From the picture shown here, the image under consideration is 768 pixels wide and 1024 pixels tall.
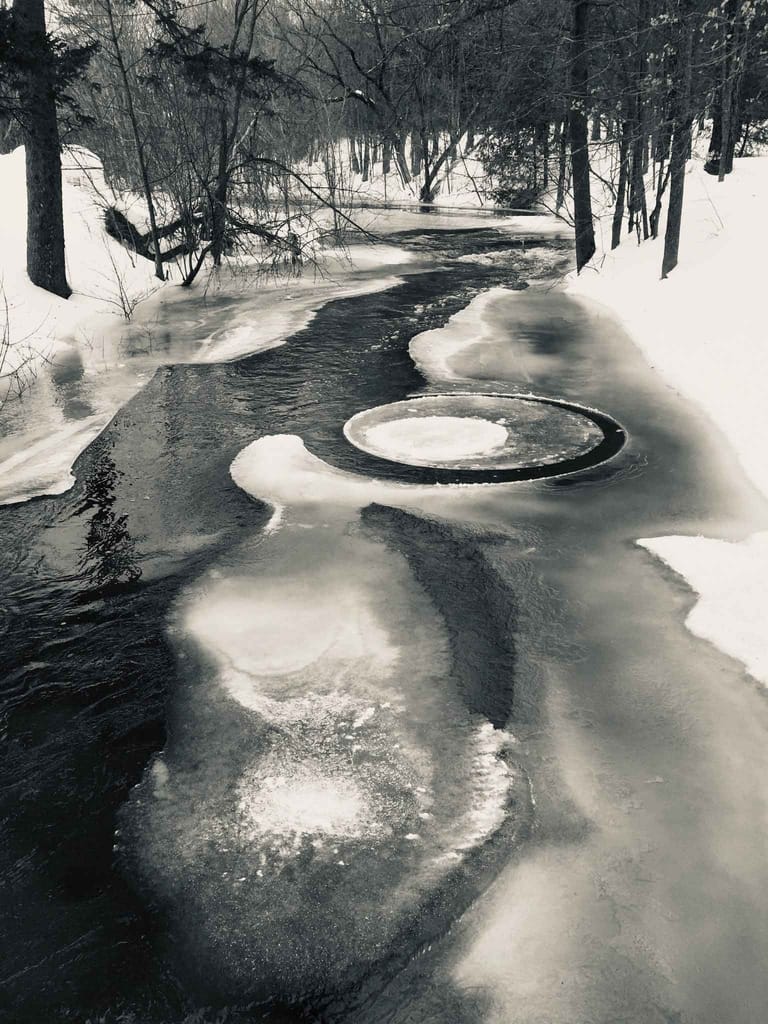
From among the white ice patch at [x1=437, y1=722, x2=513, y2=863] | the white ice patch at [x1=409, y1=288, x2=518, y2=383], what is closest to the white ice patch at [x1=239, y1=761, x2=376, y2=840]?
the white ice patch at [x1=437, y1=722, x2=513, y2=863]

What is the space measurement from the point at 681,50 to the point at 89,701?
13.8 m

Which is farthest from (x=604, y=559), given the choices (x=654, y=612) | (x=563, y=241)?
(x=563, y=241)

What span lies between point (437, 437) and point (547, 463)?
3.91 ft

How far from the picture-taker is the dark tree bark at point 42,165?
12469 mm

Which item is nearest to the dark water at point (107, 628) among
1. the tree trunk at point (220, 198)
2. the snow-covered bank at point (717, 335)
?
the snow-covered bank at point (717, 335)

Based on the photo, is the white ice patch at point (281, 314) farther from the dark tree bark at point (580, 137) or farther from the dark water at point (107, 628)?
the dark tree bark at point (580, 137)

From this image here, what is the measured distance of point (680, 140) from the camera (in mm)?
13430

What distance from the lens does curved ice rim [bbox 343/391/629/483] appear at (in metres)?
7.27

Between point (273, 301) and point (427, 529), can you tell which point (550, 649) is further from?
point (273, 301)

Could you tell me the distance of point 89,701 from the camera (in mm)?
4371

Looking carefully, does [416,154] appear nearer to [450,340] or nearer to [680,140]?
[680,140]

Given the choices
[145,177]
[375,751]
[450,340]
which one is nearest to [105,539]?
[375,751]

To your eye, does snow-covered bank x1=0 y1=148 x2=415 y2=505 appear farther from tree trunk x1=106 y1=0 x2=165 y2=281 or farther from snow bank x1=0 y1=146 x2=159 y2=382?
tree trunk x1=106 y1=0 x2=165 y2=281

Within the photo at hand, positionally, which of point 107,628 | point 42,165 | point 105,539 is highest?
point 42,165
